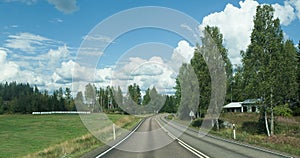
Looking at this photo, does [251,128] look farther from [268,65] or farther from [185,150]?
[185,150]

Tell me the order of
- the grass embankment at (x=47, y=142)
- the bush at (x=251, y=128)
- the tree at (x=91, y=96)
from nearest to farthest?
the grass embankment at (x=47, y=142) < the bush at (x=251, y=128) < the tree at (x=91, y=96)

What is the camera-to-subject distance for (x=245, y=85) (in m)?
30.5

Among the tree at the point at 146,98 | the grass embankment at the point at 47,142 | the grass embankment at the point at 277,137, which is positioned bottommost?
the grass embankment at the point at 47,142

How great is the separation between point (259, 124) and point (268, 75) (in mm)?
7140

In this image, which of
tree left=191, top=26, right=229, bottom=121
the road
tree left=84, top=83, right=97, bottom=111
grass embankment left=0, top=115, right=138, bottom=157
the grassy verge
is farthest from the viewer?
tree left=84, top=83, right=97, bottom=111

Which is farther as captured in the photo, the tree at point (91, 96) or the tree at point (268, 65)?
the tree at point (91, 96)

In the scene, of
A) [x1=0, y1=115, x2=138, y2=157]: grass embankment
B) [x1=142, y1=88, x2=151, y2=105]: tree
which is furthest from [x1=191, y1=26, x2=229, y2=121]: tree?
[x1=142, y1=88, x2=151, y2=105]: tree

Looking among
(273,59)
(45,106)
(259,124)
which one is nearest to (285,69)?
(273,59)

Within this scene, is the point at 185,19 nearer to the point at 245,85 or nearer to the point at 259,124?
the point at 245,85

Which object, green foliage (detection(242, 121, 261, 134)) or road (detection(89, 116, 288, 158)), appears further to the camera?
green foliage (detection(242, 121, 261, 134))

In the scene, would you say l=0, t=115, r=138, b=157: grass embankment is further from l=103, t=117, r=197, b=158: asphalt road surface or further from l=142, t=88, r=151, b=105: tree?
l=142, t=88, r=151, b=105: tree

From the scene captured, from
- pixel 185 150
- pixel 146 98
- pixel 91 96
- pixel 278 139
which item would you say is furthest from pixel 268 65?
pixel 91 96

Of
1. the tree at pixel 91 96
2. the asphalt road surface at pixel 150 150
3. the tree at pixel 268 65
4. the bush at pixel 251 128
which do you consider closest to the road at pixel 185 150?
the asphalt road surface at pixel 150 150

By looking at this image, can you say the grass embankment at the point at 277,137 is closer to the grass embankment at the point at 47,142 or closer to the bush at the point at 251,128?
the bush at the point at 251,128
